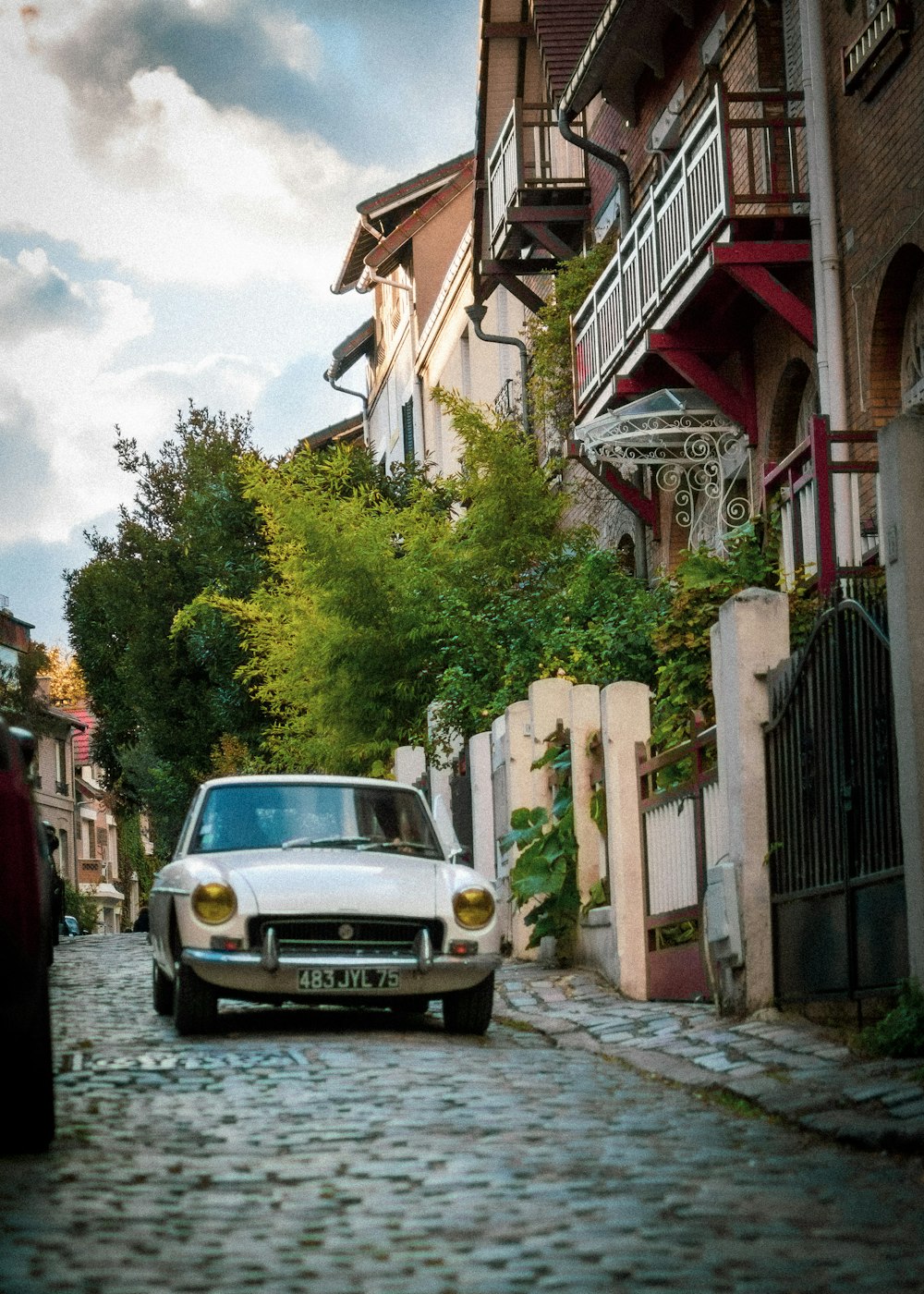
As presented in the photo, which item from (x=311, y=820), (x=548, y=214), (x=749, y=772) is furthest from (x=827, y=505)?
(x=548, y=214)

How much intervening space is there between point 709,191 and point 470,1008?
959cm

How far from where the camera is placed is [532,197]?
2778 centimetres

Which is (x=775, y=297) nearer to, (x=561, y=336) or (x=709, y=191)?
(x=709, y=191)

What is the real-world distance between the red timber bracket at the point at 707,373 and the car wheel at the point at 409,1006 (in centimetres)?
941

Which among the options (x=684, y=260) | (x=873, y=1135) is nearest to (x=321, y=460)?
(x=684, y=260)

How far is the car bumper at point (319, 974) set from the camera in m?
10.6

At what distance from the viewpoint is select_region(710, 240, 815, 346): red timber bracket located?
17875mm

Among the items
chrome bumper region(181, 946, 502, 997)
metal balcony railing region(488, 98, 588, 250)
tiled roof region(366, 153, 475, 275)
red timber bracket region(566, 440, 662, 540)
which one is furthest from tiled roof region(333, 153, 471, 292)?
chrome bumper region(181, 946, 502, 997)

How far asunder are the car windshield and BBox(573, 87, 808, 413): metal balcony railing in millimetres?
7606

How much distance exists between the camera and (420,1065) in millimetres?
9414

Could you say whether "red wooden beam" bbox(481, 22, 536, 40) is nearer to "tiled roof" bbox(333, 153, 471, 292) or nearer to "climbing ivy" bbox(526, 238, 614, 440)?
"climbing ivy" bbox(526, 238, 614, 440)

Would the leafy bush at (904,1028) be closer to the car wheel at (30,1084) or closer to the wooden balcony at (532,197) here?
the car wheel at (30,1084)

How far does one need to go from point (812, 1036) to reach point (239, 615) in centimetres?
2173

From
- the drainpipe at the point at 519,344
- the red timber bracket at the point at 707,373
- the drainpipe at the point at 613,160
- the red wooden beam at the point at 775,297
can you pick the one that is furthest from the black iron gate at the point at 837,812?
the drainpipe at the point at 519,344
